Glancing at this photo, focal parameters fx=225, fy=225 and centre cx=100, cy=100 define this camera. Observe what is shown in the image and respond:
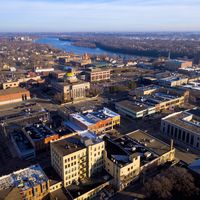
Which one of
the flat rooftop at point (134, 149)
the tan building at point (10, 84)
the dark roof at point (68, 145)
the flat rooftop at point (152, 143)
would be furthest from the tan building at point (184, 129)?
the tan building at point (10, 84)

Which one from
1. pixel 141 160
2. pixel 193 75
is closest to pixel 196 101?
pixel 193 75

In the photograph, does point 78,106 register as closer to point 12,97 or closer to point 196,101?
point 12,97

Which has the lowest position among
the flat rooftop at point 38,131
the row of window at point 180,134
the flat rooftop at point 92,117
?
the row of window at point 180,134

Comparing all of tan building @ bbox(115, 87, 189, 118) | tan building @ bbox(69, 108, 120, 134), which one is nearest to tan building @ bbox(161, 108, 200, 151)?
tan building @ bbox(115, 87, 189, 118)

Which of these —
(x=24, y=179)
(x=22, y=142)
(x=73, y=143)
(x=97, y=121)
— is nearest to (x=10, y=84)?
(x=22, y=142)

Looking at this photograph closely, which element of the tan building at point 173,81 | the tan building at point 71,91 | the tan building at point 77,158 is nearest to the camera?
the tan building at point 77,158

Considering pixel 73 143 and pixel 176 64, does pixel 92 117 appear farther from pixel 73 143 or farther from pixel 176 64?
pixel 176 64

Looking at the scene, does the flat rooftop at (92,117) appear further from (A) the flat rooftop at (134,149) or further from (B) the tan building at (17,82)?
(B) the tan building at (17,82)
